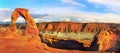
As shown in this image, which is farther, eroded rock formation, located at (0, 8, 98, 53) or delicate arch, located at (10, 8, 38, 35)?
delicate arch, located at (10, 8, 38, 35)

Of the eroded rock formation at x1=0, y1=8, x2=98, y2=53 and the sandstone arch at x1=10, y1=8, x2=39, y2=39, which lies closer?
the eroded rock formation at x1=0, y1=8, x2=98, y2=53

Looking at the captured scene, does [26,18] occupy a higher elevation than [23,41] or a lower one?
higher

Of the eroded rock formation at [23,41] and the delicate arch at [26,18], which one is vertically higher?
the delicate arch at [26,18]

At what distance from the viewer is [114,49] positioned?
166ft

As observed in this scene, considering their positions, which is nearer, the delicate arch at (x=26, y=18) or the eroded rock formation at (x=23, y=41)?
the eroded rock formation at (x=23, y=41)

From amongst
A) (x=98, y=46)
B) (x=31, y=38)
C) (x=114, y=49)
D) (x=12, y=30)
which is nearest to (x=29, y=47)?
(x=31, y=38)

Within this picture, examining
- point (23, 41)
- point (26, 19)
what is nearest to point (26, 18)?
point (26, 19)

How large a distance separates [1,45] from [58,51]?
21.8ft

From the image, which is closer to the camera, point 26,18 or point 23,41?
point 23,41

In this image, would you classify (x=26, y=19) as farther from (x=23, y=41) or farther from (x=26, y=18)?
(x=23, y=41)

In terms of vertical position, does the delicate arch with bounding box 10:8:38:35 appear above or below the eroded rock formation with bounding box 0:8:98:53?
above

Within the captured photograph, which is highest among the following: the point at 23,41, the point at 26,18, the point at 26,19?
Result: the point at 26,18

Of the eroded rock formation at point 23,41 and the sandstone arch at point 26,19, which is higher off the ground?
the sandstone arch at point 26,19

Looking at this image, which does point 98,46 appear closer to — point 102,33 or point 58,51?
point 102,33
